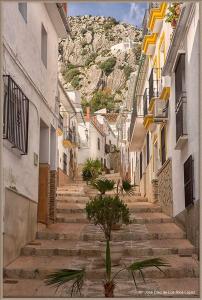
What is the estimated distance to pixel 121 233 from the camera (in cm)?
1228

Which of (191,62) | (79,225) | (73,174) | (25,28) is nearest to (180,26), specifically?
(191,62)

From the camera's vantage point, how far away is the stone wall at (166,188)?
46.6ft

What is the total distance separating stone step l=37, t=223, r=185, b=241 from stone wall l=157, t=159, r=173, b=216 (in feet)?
3.89

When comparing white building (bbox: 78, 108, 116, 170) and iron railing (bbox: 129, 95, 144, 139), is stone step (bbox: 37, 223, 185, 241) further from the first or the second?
white building (bbox: 78, 108, 116, 170)

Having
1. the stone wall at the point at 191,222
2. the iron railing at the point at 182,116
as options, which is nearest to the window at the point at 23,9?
the iron railing at the point at 182,116

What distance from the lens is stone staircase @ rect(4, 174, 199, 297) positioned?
7.81m

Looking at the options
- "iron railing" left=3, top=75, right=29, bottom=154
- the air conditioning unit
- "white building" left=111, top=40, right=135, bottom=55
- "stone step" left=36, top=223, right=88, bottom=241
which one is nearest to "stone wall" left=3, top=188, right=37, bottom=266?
"stone step" left=36, top=223, right=88, bottom=241

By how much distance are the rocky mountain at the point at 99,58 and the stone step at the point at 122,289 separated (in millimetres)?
48109

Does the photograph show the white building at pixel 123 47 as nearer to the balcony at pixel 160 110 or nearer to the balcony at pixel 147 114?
the balcony at pixel 147 114

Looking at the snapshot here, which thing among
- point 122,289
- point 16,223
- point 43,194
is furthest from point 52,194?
point 122,289

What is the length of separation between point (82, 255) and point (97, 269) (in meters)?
1.25

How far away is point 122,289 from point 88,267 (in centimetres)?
135

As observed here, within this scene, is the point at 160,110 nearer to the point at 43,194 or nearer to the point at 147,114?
the point at 147,114

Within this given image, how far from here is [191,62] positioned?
33.0 feet
